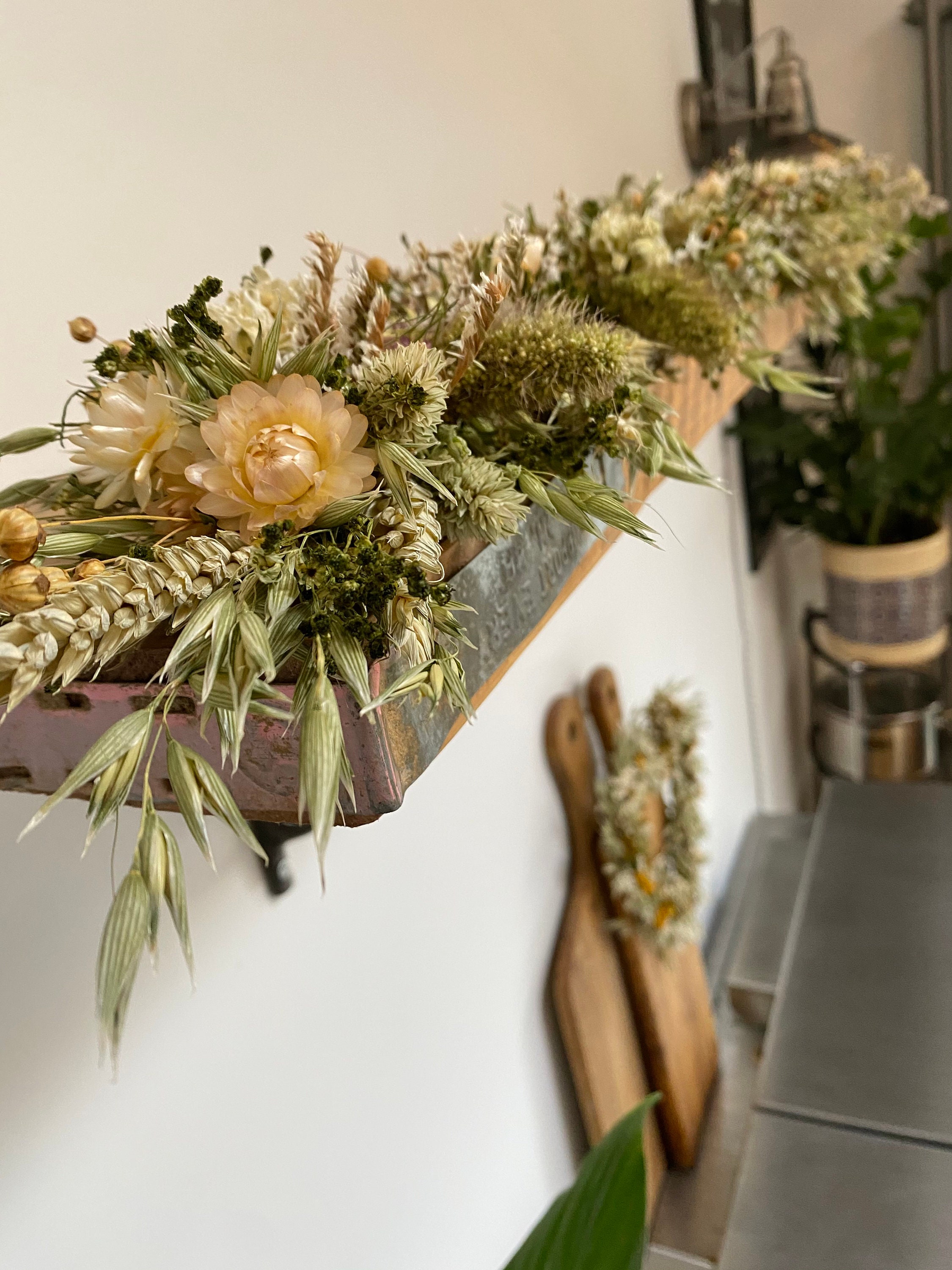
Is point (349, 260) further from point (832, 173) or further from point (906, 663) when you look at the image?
point (906, 663)

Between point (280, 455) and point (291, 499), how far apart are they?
0.02 meters

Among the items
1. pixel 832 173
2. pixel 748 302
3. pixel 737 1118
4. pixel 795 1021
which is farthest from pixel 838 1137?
pixel 832 173

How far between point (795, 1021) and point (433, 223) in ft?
3.33

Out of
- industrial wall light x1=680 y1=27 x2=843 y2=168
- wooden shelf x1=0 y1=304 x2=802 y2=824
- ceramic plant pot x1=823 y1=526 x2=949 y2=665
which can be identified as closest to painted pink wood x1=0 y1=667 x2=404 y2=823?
wooden shelf x1=0 y1=304 x2=802 y2=824

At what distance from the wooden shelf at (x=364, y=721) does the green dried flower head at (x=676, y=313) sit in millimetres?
191

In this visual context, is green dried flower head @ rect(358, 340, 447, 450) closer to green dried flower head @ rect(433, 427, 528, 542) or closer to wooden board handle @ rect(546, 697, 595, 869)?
green dried flower head @ rect(433, 427, 528, 542)

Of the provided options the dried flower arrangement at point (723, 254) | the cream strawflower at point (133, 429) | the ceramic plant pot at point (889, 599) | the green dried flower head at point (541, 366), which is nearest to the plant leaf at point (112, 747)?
the cream strawflower at point (133, 429)

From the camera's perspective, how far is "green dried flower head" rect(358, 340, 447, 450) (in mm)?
326

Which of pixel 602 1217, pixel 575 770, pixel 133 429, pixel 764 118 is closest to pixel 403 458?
pixel 133 429

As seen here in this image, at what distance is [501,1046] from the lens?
3.12 feet

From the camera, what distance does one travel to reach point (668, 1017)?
115cm

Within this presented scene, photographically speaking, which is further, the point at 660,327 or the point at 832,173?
the point at 832,173

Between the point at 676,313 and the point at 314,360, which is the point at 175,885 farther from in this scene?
the point at 676,313

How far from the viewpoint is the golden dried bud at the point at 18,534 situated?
0.94 ft
